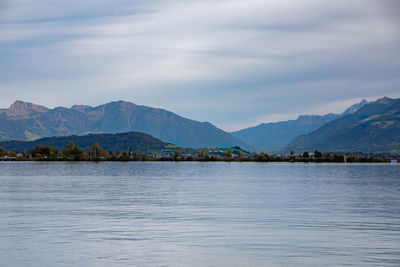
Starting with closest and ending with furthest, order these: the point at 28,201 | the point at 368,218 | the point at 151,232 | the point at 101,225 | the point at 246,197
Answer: the point at 151,232 → the point at 101,225 → the point at 368,218 → the point at 28,201 → the point at 246,197

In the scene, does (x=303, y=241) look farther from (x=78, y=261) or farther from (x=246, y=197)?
(x=246, y=197)

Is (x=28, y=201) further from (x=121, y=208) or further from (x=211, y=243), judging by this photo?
(x=211, y=243)

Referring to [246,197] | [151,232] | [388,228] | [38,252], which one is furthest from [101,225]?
[246,197]

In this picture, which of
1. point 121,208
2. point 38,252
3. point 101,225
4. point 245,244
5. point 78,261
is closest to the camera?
point 78,261

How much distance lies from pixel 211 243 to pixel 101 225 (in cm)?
878

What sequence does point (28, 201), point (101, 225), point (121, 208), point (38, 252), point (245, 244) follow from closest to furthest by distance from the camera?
point (38, 252) < point (245, 244) < point (101, 225) < point (121, 208) < point (28, 201)

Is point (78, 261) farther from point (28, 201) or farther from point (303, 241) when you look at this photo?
point (28, 201)

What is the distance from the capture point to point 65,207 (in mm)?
42938

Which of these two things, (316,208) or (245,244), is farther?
(316,208)

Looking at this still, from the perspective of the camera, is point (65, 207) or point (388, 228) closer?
point (388, 228)

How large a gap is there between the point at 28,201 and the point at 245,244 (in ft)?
89.2

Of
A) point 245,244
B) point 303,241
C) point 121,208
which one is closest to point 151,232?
point 245,244

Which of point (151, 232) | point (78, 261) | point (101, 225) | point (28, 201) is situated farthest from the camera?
point (28, 201)

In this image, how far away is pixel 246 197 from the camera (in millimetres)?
53562
